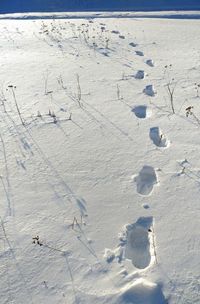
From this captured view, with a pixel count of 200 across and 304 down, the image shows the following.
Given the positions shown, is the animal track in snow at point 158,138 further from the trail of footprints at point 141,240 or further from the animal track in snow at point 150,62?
the animal track in snow at point 150,62

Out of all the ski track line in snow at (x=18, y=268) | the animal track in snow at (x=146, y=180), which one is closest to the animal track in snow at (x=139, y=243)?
the animal track in snow at (x=146, y=180)

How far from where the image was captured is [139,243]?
2.64m

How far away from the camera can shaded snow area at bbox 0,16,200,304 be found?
2.36m

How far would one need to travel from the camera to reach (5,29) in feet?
30.1

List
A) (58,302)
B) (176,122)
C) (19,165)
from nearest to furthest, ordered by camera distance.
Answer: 1. (58,302)
2. (19,165)
3. (176,122)

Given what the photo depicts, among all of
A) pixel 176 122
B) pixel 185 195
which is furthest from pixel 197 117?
pixel 185 195

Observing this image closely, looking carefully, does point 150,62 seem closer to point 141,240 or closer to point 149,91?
point 149,91

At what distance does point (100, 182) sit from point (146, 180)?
0.41 m

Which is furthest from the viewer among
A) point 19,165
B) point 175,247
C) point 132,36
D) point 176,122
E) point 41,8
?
point 41,8

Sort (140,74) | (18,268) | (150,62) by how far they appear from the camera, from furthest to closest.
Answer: (150,62) < (140,74) < (18,268)

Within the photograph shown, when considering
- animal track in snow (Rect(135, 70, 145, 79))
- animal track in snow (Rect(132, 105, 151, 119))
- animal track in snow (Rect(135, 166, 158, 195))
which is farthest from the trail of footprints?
animal track in snow (Rect(135, 70, 145, 79))

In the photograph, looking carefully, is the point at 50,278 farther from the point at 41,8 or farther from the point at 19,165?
the point at 41,8

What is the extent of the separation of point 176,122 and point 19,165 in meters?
1.77

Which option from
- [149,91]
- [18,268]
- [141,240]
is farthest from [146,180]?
[149,91]
